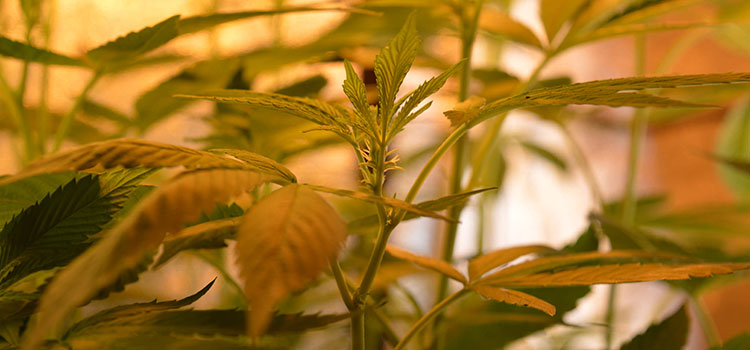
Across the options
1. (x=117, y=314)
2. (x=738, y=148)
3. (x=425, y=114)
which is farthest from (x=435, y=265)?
(x=425, y=114)

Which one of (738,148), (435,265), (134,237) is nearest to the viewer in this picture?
(134,237)

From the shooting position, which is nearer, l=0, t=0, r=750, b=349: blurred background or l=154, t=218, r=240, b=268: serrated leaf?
l=154, t=218, r=240, b=268: serrated leaf

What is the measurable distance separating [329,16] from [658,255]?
821 millimetres

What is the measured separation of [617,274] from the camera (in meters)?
0.22

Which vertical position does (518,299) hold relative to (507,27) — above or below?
below

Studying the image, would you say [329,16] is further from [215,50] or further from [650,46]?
[650,46]

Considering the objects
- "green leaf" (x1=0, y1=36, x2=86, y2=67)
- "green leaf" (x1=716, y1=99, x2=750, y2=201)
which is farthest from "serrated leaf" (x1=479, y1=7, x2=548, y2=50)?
"green leaf" (x1=716, y1=99, x2=750, y2=201)

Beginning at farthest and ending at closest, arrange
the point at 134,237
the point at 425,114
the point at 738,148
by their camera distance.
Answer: the point at 425,114 → the point at 738,148 → the point at 134,237

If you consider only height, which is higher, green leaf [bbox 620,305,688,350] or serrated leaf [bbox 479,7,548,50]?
serrated leaf [bbox 479,7,548,50]

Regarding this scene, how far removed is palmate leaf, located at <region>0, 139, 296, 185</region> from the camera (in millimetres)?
150

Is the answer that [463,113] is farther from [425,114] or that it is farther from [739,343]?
[425,114]

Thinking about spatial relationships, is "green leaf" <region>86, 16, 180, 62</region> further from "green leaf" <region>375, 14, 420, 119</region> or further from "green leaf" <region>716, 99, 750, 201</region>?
"green leaf" <region>716, 99, 750, 201</region>

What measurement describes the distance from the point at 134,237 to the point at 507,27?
1.11ft

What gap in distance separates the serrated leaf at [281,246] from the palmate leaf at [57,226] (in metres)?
0.09
